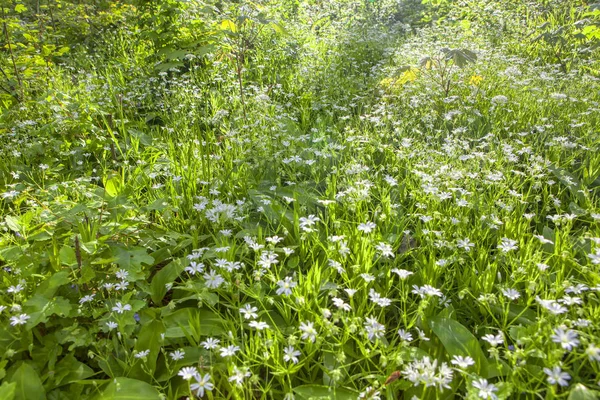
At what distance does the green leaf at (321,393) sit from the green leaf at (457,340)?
15.5 inches

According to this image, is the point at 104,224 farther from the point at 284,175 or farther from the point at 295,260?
the point at 284,175

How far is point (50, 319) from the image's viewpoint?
168 centimetres

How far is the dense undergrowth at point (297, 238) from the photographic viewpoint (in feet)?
4.73

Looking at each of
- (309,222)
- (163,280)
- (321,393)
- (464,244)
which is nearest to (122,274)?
(163,280)

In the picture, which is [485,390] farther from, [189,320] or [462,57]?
[462,57]

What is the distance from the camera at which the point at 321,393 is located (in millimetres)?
1401

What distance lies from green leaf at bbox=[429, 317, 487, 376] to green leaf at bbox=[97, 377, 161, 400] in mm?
1039

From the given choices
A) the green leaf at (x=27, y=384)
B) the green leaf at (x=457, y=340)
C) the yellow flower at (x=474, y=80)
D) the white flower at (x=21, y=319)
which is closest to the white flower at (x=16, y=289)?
the white flower at (x=21, y=319)

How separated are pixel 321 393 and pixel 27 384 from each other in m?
1.03

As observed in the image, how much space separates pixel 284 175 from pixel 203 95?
1.80 m

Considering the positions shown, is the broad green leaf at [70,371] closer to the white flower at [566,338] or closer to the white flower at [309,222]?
the white flower at [309,222]

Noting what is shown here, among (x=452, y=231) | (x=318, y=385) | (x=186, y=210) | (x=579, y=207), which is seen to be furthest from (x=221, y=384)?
(x=579, y=207)

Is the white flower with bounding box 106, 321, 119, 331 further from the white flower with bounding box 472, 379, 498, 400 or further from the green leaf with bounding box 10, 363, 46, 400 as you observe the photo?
the white flower with bounding box 472, 379, 498, 400

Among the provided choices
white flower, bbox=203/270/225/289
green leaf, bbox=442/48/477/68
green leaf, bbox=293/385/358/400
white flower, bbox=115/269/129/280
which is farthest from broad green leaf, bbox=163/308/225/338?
green leaf, bbox=442/48/477/68
